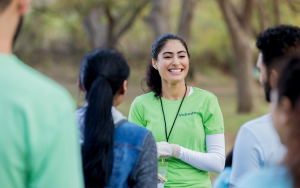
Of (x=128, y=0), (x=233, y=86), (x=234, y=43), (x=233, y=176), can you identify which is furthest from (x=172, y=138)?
(x=233, y=86)

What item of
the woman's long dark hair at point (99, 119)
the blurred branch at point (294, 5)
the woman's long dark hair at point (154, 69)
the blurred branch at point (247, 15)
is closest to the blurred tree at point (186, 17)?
the blurred branch at point (247, 15)

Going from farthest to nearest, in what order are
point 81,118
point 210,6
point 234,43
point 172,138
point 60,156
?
point 210,6 → point 234,43 → point 172,138 → point 81,118 → point 60,156

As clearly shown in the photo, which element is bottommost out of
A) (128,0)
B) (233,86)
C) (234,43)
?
(233,86)

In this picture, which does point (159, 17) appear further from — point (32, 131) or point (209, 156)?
point (32, 131)

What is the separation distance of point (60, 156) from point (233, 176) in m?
0.96

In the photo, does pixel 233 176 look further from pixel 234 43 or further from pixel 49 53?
pixel 49 53

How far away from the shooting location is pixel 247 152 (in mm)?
1485

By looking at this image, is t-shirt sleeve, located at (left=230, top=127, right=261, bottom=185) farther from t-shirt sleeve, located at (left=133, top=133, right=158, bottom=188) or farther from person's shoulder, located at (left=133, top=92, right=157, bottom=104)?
person's shoulder, located at (left=133, top=92, right=157, bottom=104)

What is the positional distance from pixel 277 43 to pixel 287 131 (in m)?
0.68

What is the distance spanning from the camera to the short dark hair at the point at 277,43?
161cm

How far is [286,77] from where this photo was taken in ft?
3.57

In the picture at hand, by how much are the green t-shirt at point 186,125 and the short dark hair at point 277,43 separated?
69cm

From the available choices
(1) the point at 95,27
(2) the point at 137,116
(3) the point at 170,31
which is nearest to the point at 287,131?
(2) the point at 137,116

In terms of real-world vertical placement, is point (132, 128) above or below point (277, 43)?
below
